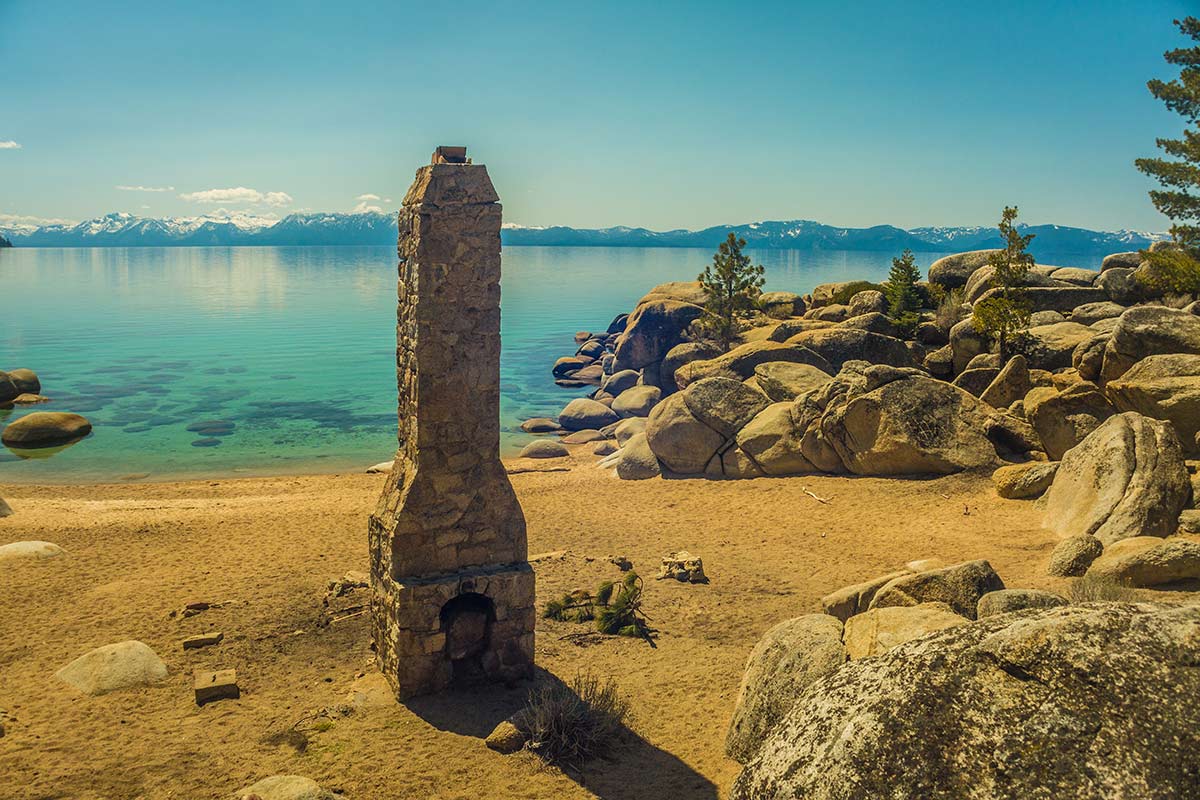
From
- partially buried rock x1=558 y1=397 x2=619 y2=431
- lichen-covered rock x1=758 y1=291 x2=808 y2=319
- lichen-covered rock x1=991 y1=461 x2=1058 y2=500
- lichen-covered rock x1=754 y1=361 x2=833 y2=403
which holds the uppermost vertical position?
lichen-covered rock x1=758 y1=291 x2=808 y2=319

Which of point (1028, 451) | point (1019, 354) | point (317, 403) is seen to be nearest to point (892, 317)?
point (1019, 354)

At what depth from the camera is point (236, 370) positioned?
52844 mm

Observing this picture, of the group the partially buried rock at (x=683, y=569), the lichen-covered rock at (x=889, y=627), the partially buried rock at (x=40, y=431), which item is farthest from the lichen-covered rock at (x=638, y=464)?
the partially buried rock at (x=40, y=431)

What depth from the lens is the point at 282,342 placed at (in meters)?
67.4

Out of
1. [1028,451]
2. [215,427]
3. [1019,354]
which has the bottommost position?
[215,427]

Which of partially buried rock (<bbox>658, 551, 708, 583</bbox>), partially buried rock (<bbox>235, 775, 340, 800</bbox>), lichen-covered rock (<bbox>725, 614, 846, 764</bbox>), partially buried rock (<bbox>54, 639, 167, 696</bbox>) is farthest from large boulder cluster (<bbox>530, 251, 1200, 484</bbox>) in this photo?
partially buried rock (<bbox>54, 639, 167, 696</bbox>)

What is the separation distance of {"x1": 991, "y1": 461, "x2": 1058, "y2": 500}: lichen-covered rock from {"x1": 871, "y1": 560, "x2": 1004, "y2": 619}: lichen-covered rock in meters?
7.53

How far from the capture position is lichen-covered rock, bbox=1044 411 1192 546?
42.7 ft

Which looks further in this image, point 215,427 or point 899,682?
point 215,427

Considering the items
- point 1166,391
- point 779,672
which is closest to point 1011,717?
point 779,672

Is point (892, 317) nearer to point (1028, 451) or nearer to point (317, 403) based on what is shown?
point (1028, 451)

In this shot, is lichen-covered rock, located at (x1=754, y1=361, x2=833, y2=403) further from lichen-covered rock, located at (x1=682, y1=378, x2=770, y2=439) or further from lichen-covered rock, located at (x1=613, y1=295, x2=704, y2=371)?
lichen-covered rock, located at (x1=613, y1=295, x2=704, y2=371)

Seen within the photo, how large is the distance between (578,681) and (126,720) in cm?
547

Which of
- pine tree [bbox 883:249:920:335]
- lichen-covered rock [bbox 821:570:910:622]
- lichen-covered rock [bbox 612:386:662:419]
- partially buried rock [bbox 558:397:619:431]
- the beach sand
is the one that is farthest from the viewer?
partially buried rock [bbox 558:397:619:431]
